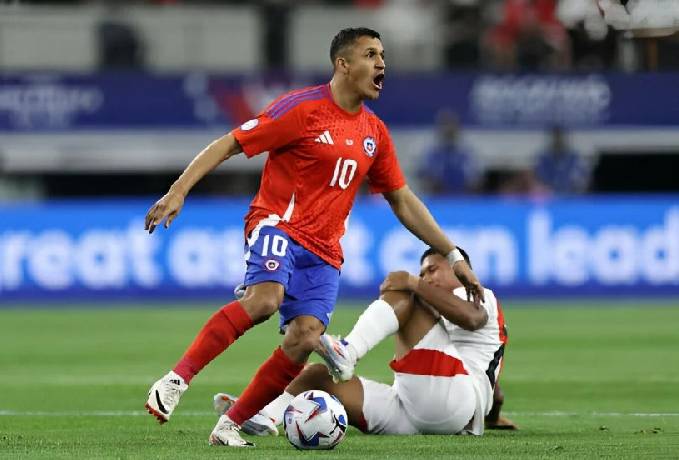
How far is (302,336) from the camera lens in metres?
8.03

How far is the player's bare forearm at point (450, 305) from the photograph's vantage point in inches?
333

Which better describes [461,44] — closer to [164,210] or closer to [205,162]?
[205,162]

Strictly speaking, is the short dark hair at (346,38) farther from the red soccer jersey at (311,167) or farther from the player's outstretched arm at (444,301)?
the player's outstretched arm at (444,301)

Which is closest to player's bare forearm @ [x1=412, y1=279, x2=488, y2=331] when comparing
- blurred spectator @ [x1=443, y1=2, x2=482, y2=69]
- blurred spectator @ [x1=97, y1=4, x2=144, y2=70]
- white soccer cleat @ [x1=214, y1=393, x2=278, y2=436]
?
white soccer cleat @ [x1=214, y1=393, x2=278, y2=436]

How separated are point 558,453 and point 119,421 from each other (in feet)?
9.88

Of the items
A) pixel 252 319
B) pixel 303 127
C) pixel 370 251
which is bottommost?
pixel 370 251

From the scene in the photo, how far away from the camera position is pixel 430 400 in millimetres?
8422

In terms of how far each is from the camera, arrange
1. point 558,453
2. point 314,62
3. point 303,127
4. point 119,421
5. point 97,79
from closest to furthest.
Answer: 1. point 558,453
2. point 303,127
3. point 119,421
4. point 97,79
5. point 314,62

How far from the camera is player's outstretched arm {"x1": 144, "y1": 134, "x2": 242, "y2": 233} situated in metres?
7.32

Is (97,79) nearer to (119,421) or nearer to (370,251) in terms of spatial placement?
(370,251)

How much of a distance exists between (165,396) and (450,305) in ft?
5.88

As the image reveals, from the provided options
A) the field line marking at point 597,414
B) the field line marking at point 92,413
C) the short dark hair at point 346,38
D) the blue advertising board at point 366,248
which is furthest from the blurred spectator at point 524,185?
the short dark hair at point 346,38

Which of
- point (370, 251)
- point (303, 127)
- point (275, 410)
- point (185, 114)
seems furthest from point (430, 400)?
point (185, 114)

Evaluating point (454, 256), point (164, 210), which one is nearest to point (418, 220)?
point (454, 256)
